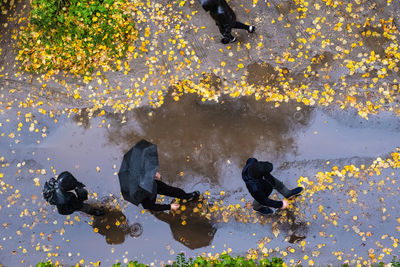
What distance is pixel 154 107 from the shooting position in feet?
22.8

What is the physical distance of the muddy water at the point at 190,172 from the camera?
20.1ft

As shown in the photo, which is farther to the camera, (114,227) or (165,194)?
(114,227)

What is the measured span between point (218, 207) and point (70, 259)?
9.40 ft

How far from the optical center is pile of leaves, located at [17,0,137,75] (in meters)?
7.20

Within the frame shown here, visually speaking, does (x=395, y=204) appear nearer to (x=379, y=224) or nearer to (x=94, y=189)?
(x=379, y=224)

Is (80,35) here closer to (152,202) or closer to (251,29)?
(251,29)

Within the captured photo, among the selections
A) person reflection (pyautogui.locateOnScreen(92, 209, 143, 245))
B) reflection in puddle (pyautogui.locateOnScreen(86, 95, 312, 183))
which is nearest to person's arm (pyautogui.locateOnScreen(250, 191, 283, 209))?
reflection in puddle (pyautogui.locateOnScreen(86, 95, 312, 183))

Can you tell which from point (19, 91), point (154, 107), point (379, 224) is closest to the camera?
point (379, 224)

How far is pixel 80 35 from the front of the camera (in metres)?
7.23

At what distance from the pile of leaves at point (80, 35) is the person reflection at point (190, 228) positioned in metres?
3.23

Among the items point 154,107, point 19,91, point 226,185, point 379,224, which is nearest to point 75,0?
point 19,91

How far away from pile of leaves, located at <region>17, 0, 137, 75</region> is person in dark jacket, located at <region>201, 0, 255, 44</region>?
1.91 metres

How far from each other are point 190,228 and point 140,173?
6.37ft

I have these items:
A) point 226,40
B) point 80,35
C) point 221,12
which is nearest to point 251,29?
point 226,40
